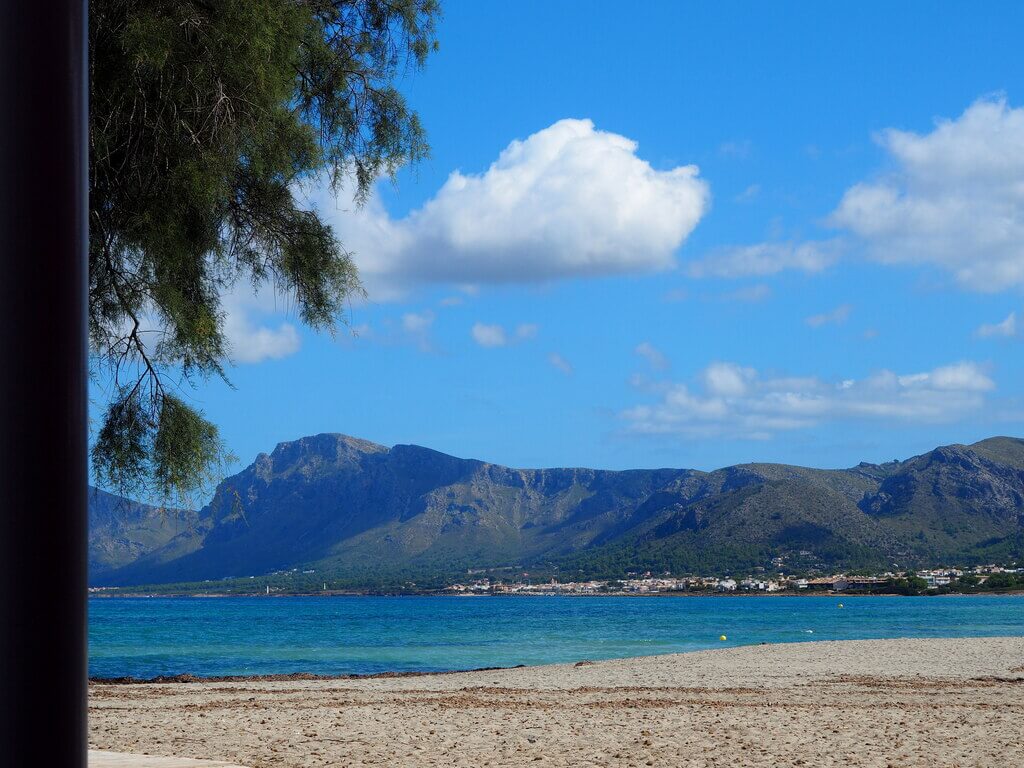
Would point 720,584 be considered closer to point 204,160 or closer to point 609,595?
point 609,595

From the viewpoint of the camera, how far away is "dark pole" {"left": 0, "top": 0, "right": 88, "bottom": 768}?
8.58 feet

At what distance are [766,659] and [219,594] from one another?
177753 millimetres

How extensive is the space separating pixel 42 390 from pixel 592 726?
27.8 ft

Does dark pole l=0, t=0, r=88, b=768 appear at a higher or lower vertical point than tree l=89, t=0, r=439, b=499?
lower

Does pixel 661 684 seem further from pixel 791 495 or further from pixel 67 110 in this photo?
pixel 791 495

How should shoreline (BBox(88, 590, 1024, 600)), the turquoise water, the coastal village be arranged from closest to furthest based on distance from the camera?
the turquoise water < shoreline (BBox(88, 590, 1024, 600)) < the coastal village

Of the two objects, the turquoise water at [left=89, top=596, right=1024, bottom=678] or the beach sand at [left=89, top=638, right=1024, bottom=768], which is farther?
the turquoise water at [left=89, top=596, right=1024, bottom=678]

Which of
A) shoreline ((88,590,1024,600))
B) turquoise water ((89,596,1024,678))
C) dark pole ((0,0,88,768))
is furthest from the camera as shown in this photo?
shoreline ((88,590,1024,600))

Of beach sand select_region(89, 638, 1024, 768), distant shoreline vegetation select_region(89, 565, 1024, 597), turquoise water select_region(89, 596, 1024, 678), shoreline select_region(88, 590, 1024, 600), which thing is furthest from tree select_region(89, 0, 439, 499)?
distant shoreline vegetation select_region(89, 565, 1024, 597)

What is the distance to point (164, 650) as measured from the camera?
165ft

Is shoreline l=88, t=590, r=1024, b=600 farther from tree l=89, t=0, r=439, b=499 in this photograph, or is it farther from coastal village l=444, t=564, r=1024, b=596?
tree l=89, t=0, r=439, b=499

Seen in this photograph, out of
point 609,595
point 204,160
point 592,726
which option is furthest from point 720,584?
point 204,160

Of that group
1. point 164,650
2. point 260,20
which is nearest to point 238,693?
point 260,20

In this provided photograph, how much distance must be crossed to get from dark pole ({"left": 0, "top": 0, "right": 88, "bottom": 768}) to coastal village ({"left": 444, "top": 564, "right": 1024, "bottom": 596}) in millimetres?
132699
